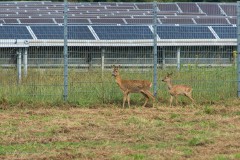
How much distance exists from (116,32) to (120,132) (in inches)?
396

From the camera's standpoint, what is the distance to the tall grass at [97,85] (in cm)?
1819

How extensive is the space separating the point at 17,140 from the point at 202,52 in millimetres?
7835

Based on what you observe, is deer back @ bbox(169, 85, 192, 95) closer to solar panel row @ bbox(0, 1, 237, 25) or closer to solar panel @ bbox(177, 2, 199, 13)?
solar panel row @ bbox(0, 1, 237, 25)

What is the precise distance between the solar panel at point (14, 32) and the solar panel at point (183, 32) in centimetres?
404

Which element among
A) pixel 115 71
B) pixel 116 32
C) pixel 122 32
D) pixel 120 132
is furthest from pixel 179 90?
pixel 116 32

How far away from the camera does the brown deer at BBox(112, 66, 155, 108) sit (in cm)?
1789

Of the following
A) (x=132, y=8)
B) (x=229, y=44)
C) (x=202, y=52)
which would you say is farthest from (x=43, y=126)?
(x=132, y=8)

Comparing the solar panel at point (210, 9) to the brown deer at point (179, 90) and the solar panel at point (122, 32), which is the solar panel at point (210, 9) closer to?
the solar panel at point (122, 32)

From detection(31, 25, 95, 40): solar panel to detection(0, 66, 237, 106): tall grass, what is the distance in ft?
11.4

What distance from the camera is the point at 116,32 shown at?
76.1 feet

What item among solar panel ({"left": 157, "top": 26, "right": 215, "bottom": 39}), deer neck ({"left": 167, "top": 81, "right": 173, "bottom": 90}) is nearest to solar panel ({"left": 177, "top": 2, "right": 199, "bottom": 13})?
solar panel ({"left": 157, "top": 26, "right": 215, "bottom": 39})

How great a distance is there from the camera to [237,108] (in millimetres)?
17516

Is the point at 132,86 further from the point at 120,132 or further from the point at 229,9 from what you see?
Result: the point at 229,9

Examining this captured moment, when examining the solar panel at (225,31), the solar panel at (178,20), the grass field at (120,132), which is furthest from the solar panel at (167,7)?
the grass field at (120,132)
